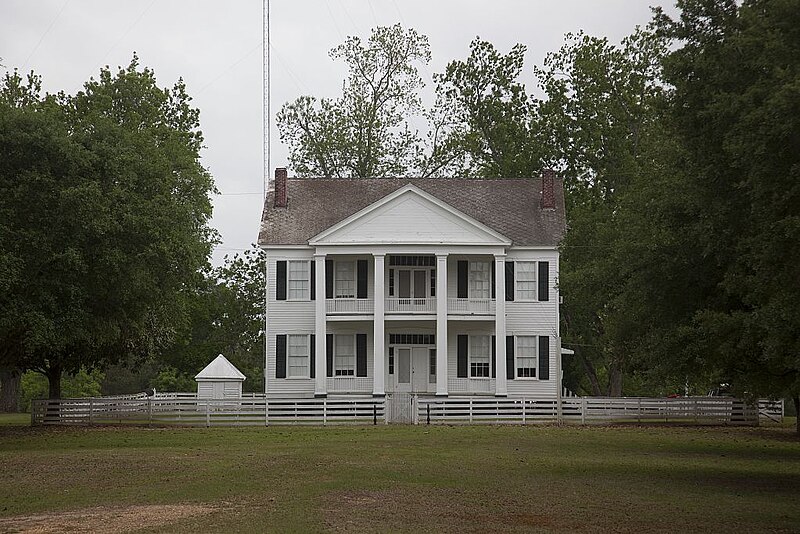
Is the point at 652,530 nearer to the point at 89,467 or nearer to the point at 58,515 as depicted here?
the point at 58,515

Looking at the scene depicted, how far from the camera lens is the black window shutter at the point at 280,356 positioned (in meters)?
46.5

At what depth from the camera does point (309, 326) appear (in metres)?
46.8

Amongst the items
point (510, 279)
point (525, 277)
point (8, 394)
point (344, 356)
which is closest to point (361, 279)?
point (344, 356)

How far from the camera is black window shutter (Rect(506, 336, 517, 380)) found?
46562 mm

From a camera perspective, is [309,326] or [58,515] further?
[309,326]

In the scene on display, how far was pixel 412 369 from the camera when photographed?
47.8 m

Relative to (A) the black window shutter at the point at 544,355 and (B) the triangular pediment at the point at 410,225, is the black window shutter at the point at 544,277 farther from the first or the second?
(B) the triangular pediment at the point at 410,225

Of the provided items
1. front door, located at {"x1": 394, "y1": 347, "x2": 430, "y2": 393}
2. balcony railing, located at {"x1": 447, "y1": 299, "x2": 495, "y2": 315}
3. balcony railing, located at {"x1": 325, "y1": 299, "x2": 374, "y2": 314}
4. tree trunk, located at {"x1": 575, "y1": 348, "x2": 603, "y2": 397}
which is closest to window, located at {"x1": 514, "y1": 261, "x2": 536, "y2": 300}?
balcony railing, located at {"x1": 447, "y1": 299, "x2": 495, "y2": 315}

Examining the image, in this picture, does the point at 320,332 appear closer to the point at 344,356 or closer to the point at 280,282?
the point at 344,356

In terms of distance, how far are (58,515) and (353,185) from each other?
35737 mm

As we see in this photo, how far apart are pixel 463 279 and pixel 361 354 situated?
205 inches

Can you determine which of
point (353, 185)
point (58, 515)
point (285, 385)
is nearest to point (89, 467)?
point (58, 515)

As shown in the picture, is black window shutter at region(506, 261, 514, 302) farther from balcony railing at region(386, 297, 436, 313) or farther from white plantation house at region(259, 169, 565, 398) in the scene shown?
balcony railing at region(386, 297, 436, 313)

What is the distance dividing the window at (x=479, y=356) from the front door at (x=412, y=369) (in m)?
1.87
